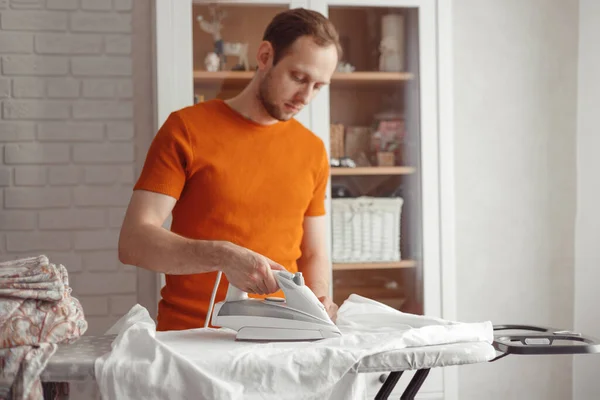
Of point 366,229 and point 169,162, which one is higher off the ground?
point 169,162

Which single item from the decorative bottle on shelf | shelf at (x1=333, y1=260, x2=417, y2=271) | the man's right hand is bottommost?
shelf at (x1=333, y1=260, x2=417, y2=271)

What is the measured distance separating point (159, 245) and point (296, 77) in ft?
1.72

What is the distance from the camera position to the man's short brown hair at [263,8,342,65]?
180 centimetres

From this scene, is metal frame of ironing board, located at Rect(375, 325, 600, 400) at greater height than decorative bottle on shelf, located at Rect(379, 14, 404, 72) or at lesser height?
lesser

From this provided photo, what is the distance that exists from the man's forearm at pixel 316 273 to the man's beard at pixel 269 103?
42 centimetres

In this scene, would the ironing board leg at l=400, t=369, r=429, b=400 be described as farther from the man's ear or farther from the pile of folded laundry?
the man's ear

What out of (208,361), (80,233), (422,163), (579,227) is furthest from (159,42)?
(579,227)

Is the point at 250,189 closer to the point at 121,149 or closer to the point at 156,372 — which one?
the point at 156,372

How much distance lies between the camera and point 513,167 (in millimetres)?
2971

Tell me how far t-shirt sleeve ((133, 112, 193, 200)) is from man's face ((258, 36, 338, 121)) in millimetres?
228

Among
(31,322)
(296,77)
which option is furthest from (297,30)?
(31,322)

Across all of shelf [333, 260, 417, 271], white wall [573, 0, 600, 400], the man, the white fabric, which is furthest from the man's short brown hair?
white wall [573, 0, 600, 400]

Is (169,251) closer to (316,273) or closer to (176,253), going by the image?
(176,253)

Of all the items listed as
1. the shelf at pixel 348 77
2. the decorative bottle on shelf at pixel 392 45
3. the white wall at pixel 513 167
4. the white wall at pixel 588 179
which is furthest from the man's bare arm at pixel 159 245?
the white wall at pixel 588 179
